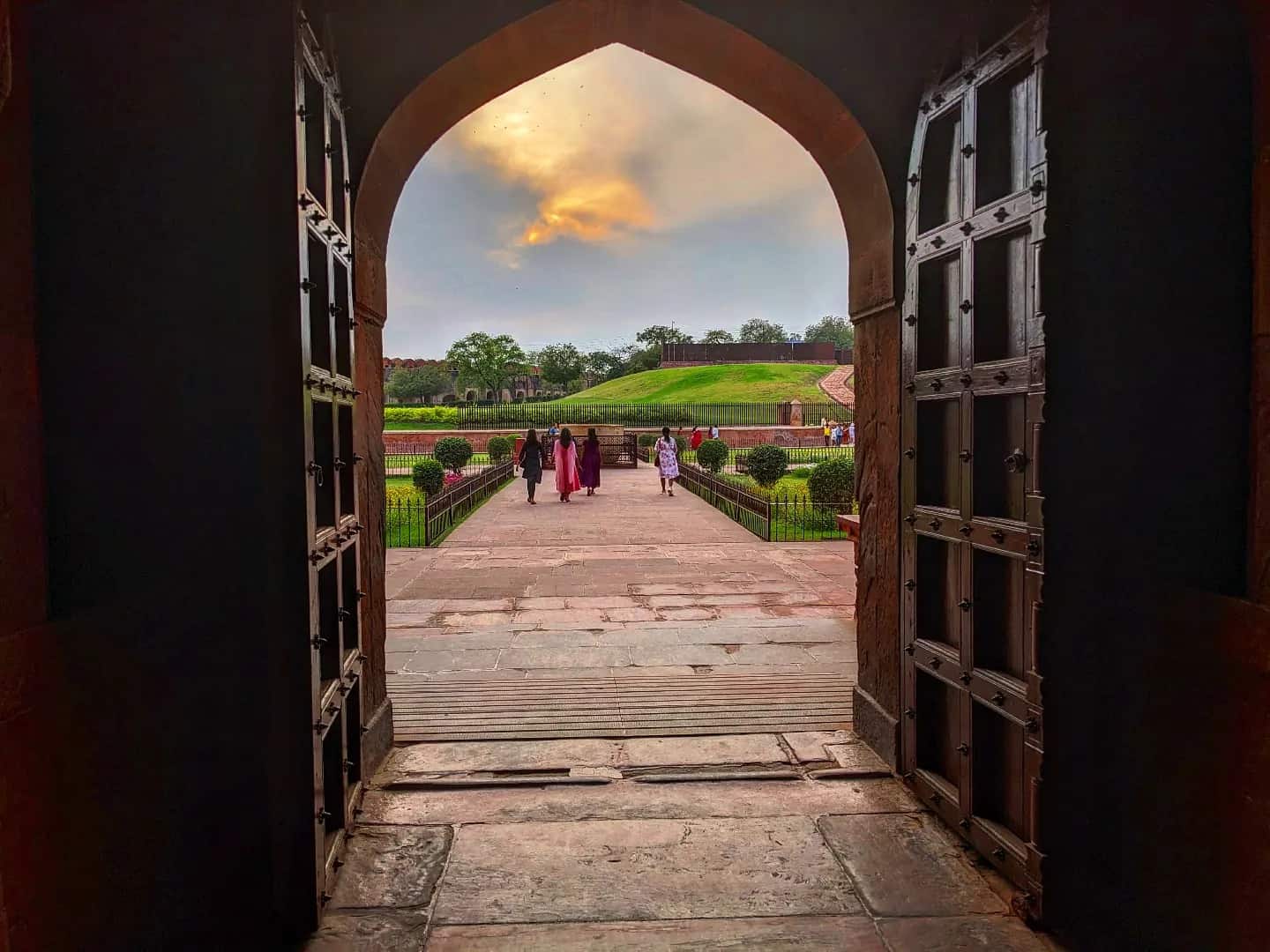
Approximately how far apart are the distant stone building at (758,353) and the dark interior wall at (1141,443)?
6924 cm

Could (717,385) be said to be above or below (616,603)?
above

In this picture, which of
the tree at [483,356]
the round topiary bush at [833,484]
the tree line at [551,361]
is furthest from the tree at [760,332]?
the round topiary bush at [833,484]

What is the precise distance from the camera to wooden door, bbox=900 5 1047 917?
8.62ft

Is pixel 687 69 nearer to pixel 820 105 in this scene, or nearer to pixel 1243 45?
pixel 820 105

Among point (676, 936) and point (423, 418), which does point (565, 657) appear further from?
point (423, 418)

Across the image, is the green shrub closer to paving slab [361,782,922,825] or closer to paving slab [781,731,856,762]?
paving slab [781,731,856,762]

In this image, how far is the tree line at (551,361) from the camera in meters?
55.5

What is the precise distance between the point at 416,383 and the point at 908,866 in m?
69.0

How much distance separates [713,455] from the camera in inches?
821

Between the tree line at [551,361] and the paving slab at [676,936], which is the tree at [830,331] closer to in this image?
the tree line at [551,361]

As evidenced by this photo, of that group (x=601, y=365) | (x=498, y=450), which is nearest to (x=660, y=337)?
(x=601, y=365)

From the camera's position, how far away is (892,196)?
3.62 metres

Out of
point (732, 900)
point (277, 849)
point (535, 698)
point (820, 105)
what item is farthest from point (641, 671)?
point (820, 105)

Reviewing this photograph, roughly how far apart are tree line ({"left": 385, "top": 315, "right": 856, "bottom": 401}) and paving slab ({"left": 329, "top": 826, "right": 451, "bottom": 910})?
2103 inches
